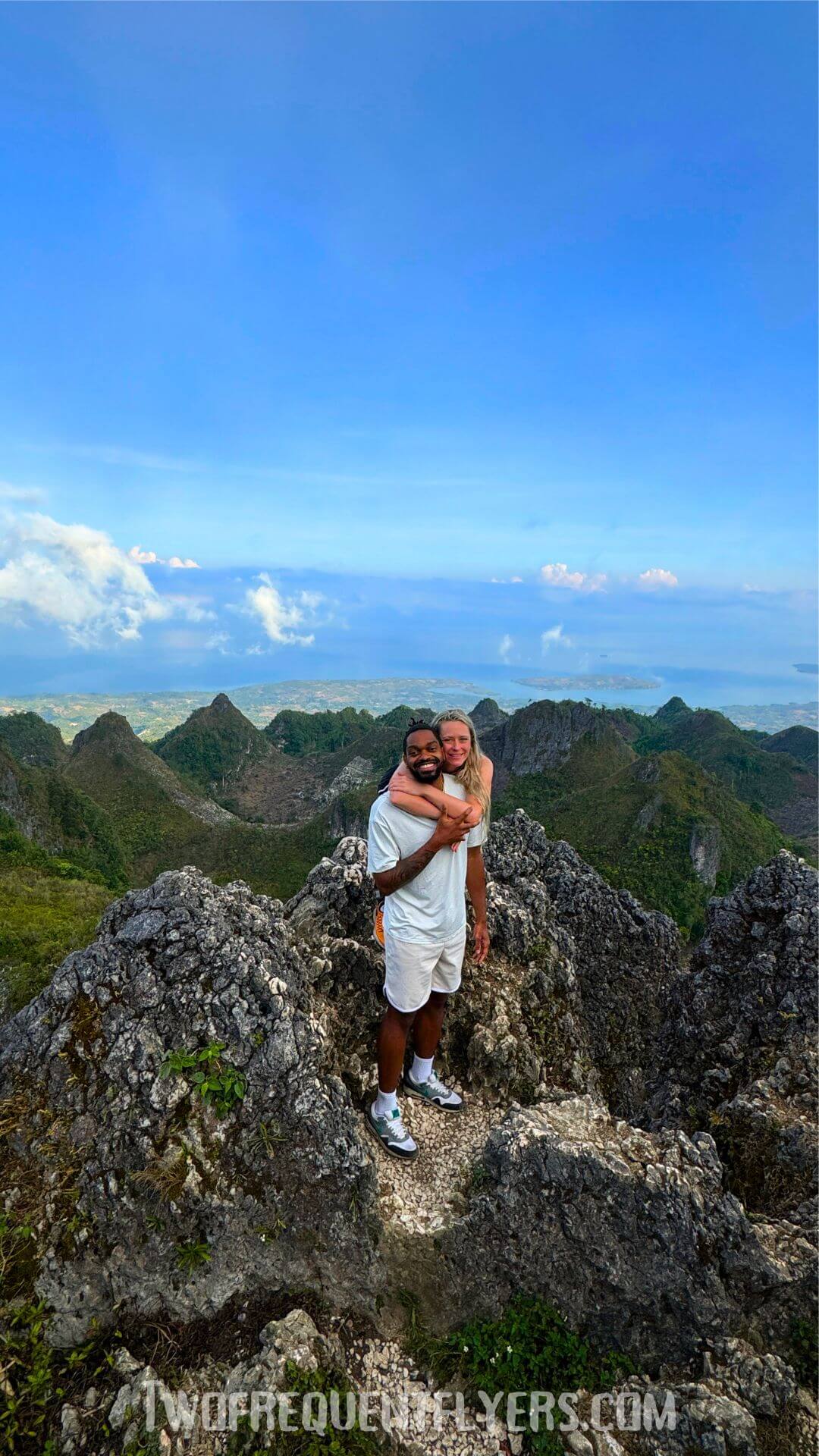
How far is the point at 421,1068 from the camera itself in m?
7.80

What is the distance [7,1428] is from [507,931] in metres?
7.92

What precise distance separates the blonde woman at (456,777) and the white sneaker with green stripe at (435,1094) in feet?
12.7

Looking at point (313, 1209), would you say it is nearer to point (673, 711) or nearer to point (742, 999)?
point (742, 999)

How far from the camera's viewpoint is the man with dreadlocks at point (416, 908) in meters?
6.16

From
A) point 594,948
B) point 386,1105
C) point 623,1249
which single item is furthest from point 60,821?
point 623,1249

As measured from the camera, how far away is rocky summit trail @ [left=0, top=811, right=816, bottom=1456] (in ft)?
18.5

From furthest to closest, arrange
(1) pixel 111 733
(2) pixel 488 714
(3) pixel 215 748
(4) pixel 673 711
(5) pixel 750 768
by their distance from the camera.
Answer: (4) pixel 673 711 < (2) pixel 488 714 < (3) pixel 215 748 < (5) pixel 750 768 < (1) pixel 111 733

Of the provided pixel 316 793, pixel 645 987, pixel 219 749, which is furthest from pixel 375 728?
pixel 645 987

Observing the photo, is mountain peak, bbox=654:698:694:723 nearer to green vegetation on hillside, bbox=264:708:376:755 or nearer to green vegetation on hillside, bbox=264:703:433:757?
green vegetation on hillside, bbox=264:703:433:757

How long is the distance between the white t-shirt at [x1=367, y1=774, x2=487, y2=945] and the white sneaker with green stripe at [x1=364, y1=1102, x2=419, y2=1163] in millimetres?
2583

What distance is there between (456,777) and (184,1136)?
4.82 metres

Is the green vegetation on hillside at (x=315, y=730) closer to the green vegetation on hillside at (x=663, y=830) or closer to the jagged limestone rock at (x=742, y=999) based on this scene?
the green vegetation on hillside at (x=663, y=830)

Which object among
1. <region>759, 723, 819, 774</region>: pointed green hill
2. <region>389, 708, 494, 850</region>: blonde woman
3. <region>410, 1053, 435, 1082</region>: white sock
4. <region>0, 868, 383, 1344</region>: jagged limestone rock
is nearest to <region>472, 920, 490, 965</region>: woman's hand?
<region>410, 1053, 435, 1082</region>: white sock

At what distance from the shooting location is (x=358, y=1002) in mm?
8539
